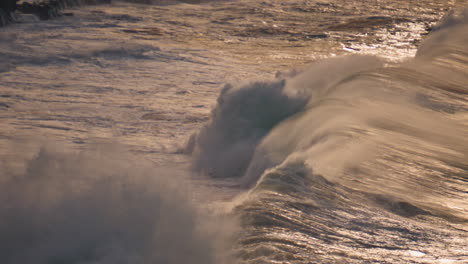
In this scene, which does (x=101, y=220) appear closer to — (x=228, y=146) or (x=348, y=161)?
(x=348, y=161)

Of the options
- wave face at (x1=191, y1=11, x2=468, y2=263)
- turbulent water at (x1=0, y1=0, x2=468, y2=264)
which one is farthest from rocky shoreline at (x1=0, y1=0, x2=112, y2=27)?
wave face at (x1=191, y1=11, x2=468, y2=263)

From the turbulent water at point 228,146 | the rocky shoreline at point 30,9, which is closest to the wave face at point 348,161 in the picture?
the turbulent water at point 228,146

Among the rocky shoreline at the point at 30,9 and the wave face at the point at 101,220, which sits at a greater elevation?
the rocky shoreline at the point at 30,9

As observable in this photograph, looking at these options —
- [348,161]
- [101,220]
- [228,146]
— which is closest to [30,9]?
[228,146]

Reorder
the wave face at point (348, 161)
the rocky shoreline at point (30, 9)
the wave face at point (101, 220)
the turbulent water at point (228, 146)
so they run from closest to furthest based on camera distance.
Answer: the wave face at point (101, 220) < the turbulent water at point (228, 146) < the wave face at point (348, 161) < the rocky shoreline at point (30, 9)

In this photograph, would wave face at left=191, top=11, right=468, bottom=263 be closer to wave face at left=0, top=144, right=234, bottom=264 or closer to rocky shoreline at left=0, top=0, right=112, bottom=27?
wave face at left=0, top=144, right=234, bottom=264

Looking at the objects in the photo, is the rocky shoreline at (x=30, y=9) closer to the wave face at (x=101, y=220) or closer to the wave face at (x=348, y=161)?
the wave face at (x=348, y=161)
